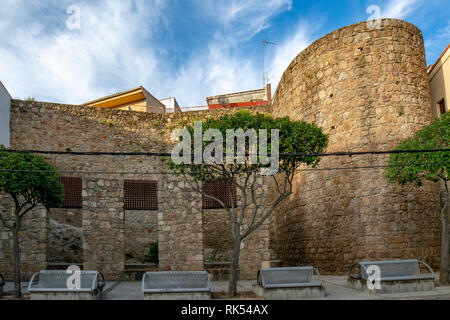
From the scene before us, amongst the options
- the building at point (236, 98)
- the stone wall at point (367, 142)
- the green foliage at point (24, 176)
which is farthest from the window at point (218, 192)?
the building at point (236, 98)

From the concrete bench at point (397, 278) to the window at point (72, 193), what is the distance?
9.84 m

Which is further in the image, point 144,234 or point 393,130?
point 144,234

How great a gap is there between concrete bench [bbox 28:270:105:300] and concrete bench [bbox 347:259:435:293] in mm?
5479

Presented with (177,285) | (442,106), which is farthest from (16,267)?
(442,106)

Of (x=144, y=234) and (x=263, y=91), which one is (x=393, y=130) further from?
(x=263, y=91)

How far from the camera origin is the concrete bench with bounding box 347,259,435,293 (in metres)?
8.51

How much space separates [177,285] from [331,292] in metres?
3.33

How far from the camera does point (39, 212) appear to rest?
492 inches

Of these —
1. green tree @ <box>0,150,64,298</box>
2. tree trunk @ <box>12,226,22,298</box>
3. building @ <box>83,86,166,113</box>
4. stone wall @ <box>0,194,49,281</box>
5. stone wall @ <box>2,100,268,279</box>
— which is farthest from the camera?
building @ <box>83,86,166,113</box>

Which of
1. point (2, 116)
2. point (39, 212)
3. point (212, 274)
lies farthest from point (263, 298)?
point (2, 116)

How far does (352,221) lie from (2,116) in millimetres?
13065

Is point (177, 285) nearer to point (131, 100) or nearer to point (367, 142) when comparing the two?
point (367, 142)

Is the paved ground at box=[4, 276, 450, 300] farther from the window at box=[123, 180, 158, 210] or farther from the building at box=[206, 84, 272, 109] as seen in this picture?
the building at box=[206, 84, 272, 109]

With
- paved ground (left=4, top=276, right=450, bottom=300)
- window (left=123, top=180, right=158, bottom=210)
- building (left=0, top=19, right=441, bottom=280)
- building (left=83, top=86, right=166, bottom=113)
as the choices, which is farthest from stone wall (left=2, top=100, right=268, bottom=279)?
building (left=83, top=86, right=166, bottom=113)
